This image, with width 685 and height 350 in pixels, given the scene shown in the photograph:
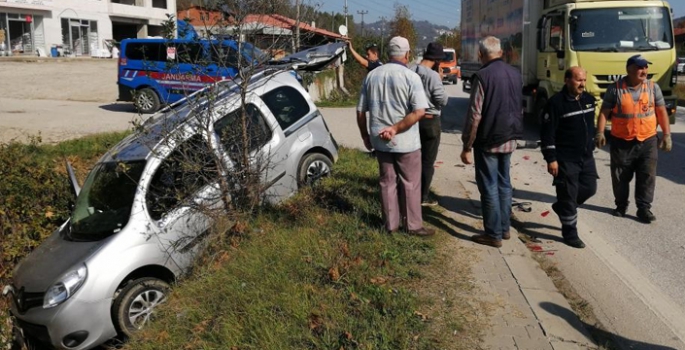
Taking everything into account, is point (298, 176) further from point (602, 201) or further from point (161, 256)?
point (602, 201)

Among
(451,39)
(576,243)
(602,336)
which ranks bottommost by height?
(602,336)

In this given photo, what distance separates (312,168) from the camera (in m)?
7.53

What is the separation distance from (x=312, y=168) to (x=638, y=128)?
12.3 ft

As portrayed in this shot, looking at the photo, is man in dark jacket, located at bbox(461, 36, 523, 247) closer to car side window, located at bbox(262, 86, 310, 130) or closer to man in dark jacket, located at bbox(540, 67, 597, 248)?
man in dark jacket, located at bbox(540, 67, 597, 248)

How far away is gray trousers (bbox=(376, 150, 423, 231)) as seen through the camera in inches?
204

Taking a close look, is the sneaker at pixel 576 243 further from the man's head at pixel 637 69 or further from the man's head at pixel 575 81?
the man's head at pixel 637 69

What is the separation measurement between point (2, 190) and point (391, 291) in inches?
240

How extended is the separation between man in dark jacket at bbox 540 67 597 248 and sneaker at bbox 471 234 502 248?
82 centimetres

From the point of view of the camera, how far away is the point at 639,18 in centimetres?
1155

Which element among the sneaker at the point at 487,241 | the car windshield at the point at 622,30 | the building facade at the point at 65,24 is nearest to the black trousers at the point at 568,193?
the sneaker at the point at 487,241

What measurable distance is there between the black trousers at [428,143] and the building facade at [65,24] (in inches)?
1276

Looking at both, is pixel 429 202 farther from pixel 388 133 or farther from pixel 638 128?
pixel 638 128

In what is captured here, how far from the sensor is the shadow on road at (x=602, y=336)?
12.8ft

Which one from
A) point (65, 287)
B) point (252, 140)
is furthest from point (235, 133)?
point (65, 287)
